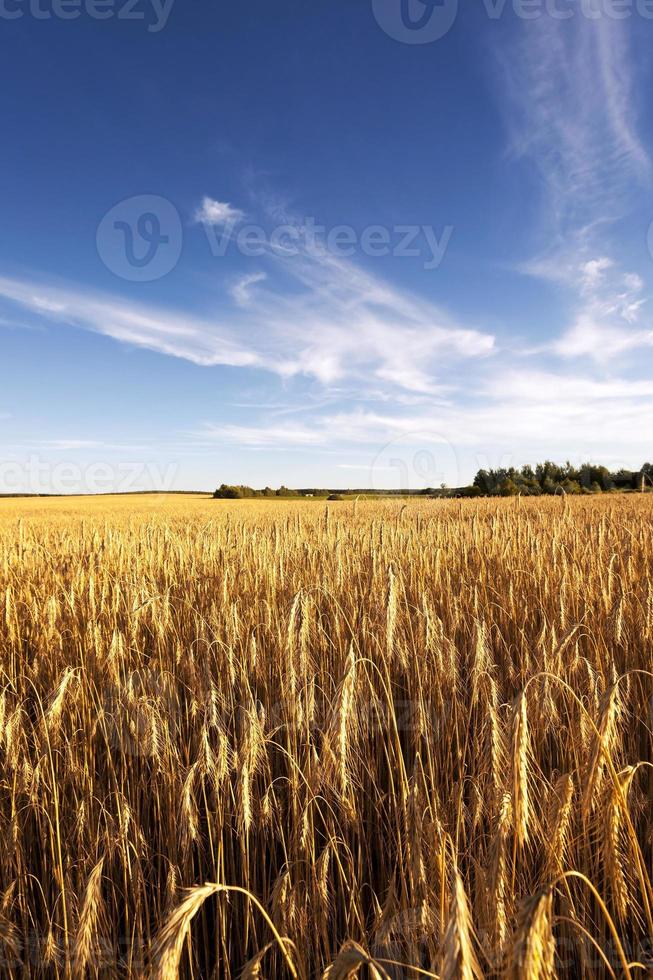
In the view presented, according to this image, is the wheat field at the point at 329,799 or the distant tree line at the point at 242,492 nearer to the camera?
the wheat field at the point at 329,799

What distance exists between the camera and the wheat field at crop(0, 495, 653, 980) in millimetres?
1029

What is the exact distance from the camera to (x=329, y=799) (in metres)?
1.68

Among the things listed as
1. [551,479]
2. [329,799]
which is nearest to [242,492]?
[551,479]

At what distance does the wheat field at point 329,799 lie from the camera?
3.38 ft

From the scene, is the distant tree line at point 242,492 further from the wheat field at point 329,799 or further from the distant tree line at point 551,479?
the wheat field at point 329,799

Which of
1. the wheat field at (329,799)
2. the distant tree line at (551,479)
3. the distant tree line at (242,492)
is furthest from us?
the distant tree line at (242,492)

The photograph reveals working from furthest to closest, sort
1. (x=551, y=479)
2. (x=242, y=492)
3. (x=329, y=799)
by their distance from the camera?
(x=242, y=492), (x=551, y=479), (x=329, y=799)

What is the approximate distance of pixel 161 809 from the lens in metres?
1.72

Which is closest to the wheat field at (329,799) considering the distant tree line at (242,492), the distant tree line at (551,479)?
the distant tree line at (551,479)

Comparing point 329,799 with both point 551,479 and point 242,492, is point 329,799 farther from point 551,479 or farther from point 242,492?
point 242,492

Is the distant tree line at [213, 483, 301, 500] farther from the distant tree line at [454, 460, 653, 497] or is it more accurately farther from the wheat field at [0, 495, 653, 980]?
the wheat field at [0, 495, 653, 980]

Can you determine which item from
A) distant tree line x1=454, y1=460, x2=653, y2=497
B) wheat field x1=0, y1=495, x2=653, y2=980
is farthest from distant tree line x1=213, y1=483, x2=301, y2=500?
wheat field x1=0, y1=495, x2=653, y2=980

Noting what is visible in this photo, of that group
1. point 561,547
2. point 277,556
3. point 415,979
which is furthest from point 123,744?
point 561,547

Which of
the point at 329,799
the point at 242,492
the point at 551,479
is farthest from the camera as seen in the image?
the point at 242,492
